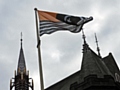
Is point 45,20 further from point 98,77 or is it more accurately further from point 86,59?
point 86,59

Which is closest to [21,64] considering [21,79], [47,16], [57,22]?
[21,79]

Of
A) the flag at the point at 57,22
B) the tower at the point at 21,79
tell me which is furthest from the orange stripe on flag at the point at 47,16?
the tower at the point at 21,79

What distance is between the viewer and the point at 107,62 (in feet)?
116

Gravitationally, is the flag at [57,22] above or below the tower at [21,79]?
below

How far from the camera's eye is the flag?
59.6 ft

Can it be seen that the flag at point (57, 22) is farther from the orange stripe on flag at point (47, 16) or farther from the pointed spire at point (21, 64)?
the pointed spire at point (21, 64)

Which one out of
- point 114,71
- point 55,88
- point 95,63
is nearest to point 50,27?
point 95,63

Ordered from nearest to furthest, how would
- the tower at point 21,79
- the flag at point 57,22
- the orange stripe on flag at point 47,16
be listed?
the flag at point 57,22 < the orange stripe on flag at point 47,16 < the tower at point 21,79

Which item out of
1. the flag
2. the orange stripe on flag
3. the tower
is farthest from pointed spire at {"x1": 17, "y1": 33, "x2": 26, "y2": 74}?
the flag

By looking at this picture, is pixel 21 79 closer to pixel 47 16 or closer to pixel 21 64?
pixel 21 64

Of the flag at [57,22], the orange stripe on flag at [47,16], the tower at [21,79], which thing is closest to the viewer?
the flag at [57,22]

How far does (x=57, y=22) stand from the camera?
1859 cm

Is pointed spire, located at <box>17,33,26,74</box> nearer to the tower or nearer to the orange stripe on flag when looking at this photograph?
the tower

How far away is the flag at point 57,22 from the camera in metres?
18.2
